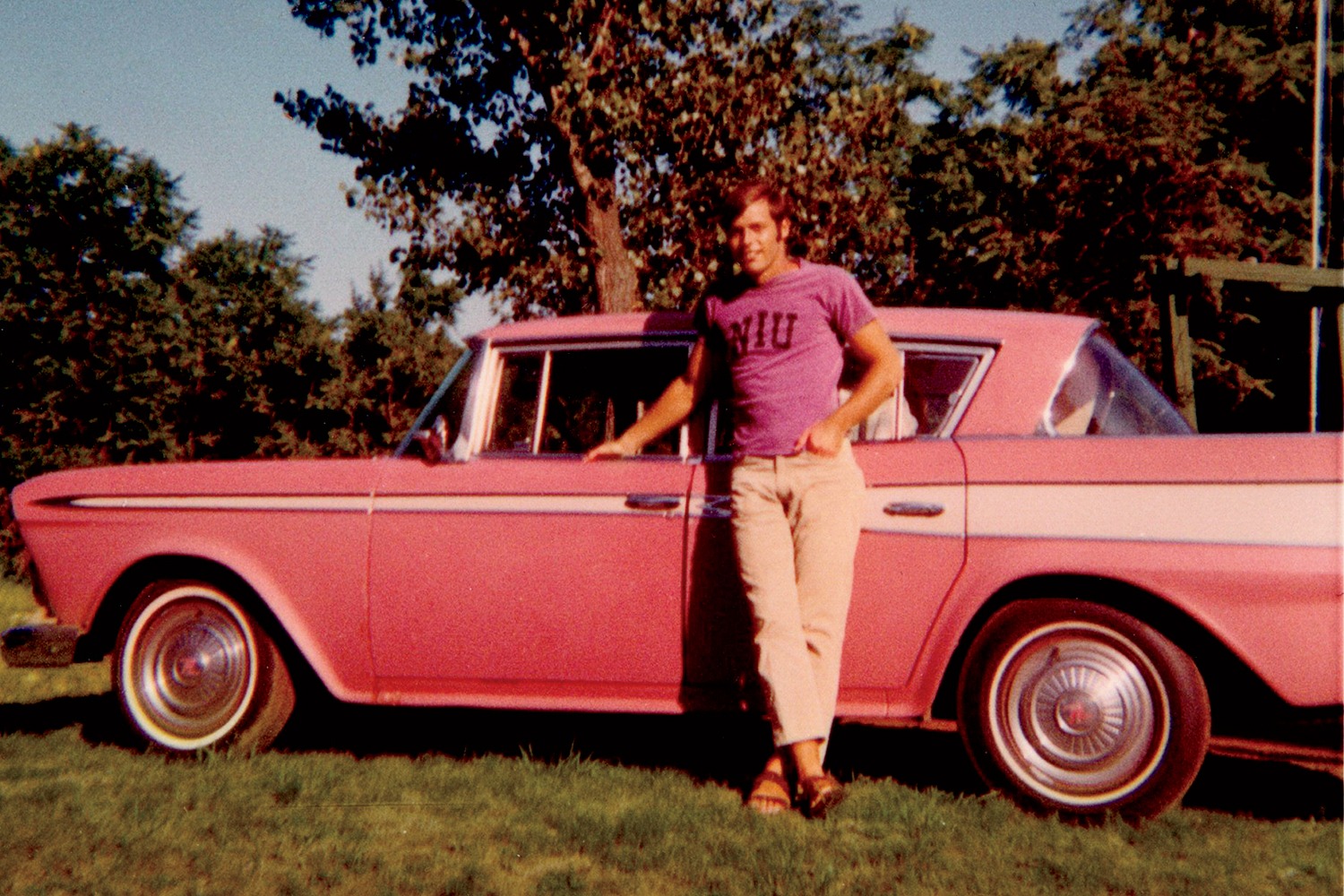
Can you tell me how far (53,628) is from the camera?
14.4ft

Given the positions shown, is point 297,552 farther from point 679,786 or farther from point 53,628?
point 679,786

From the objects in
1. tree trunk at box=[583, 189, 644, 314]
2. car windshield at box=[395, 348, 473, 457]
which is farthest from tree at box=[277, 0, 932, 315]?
car windshield at box=[395, 348, 473, 457]

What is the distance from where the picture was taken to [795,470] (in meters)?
3.71

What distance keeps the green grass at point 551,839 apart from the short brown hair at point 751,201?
6.40 feet

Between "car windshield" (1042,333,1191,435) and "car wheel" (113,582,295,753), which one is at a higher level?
"car windshield" (1042,333,1191,435)

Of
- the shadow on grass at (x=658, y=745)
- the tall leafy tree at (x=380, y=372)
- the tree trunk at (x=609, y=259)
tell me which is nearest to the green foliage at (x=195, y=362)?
the tall leafy tree at (x=380, y=372)

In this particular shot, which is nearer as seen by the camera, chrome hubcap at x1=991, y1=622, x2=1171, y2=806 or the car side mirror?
chrome hubcap at x1=991, y1=622, x2=1171, y2=806

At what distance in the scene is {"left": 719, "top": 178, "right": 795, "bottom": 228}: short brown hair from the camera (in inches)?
152

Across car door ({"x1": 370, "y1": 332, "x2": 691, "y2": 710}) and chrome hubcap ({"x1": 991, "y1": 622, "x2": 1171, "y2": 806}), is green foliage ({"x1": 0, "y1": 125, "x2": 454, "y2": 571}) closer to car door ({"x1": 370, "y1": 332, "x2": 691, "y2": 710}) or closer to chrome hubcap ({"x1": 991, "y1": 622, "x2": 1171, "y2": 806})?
car door ({"x1": 370, "y1": 332, "x2": 691, "y2": 710})

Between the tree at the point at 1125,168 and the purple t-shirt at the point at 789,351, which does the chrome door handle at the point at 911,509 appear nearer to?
the purple t-shirt at the point at 789,351

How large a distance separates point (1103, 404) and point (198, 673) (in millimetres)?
3448

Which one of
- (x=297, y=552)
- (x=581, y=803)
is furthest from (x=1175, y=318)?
(x=297, y=552)

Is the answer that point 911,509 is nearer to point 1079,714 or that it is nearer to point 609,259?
point 1079,714

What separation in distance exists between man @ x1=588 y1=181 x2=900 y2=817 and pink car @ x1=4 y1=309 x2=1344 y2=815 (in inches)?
6.3
